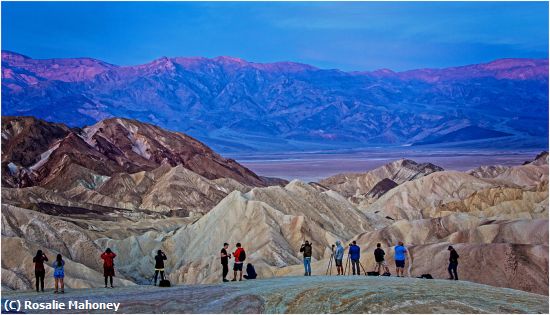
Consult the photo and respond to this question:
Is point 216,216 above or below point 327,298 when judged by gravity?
above

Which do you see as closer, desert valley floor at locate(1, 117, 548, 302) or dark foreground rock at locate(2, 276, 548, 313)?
dark foreground rock at locate(2, 276, 548, 313)

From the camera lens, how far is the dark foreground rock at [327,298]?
70.1 ft

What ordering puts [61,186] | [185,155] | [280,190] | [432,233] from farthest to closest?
[185,155]
[61,186]
[280,190]
[432,233]

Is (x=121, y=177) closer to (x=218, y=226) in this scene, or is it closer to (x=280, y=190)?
(x=280, y=190)

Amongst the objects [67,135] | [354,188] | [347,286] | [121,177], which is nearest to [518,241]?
[347,286]

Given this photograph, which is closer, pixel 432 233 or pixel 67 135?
pixel 432 233

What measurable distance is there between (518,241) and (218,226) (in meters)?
24.7

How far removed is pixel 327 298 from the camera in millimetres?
22484

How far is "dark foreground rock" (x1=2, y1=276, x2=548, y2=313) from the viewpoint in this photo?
21.4 meters

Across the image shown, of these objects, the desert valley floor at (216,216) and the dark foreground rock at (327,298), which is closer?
the dark foreground rock at (327,298)

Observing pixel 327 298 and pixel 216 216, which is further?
pixel 216 216

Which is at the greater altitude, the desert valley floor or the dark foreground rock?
the desert valley floor

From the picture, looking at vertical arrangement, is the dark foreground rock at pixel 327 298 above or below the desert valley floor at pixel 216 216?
below

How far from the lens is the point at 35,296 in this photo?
2562 cm
